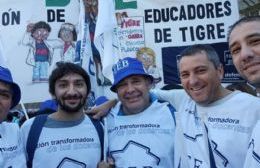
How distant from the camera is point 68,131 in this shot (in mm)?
2688

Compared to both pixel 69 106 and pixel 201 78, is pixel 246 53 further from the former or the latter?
pixel 69 106

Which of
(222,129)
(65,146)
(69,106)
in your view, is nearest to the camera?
(222,129)

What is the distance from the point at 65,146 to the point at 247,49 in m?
1.44

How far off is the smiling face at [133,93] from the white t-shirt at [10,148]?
82 centimetres

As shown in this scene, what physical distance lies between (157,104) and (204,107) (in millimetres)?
605

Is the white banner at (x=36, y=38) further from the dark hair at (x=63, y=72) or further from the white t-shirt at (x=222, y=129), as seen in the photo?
the white t-shirt at (x=222, y=129)

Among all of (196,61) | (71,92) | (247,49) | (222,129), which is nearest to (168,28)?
(71,92)

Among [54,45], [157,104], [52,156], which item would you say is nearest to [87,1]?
[54,45]

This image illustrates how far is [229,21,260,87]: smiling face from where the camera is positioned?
166 centimetres

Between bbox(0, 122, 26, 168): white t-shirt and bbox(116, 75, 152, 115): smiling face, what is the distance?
32.4 inches

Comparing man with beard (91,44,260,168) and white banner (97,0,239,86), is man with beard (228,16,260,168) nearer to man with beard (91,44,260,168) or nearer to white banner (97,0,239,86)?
man with beard (91,44,260,168)

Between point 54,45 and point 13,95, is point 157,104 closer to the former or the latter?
point 13,95

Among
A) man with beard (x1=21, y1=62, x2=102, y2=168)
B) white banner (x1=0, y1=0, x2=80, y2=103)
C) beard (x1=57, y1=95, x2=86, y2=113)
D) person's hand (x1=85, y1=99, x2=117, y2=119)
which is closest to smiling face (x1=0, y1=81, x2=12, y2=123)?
man with beard (x1=21, y1=62, x2=102, y2=168)

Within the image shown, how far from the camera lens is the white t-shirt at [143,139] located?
2.64 meters
